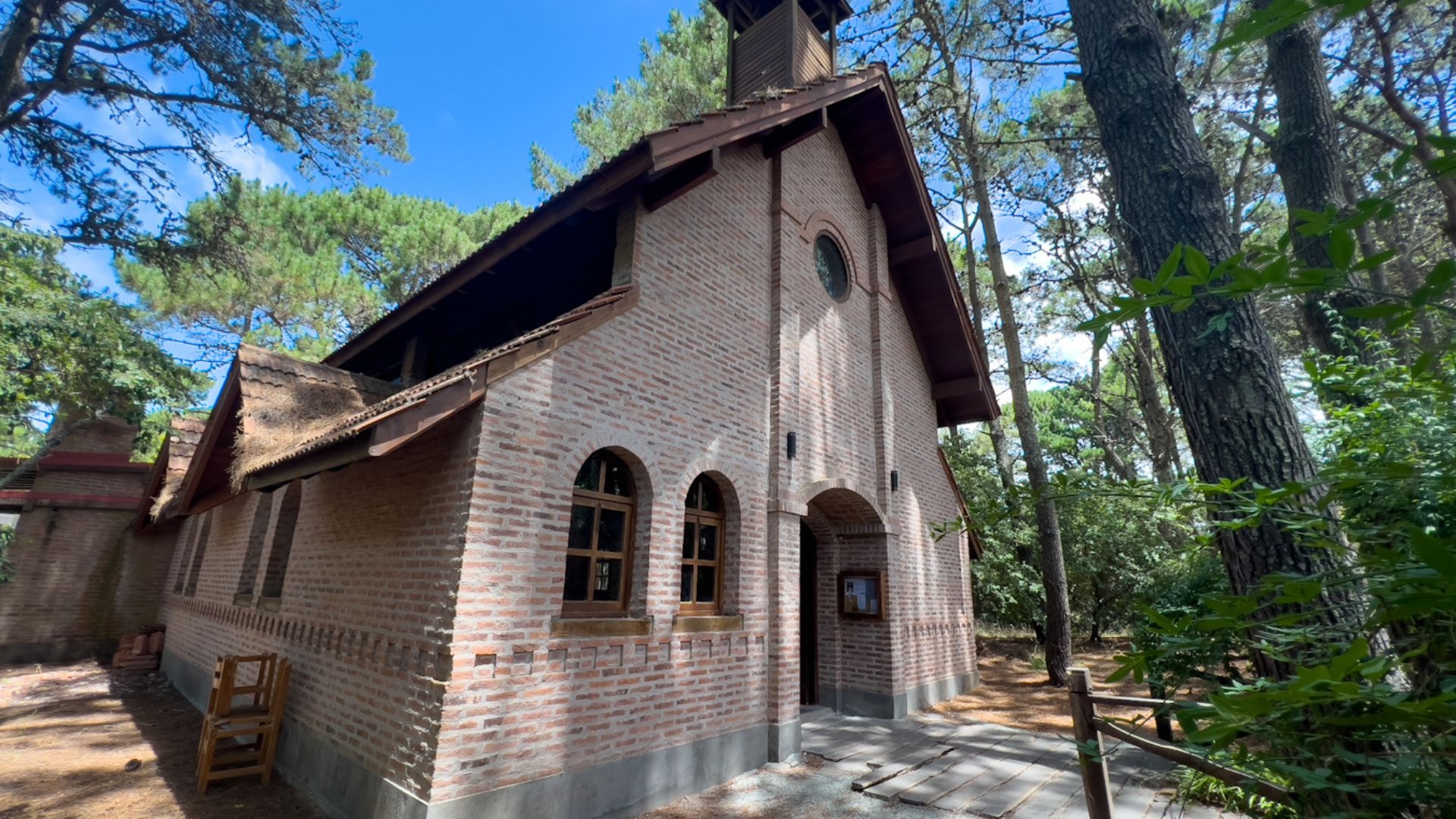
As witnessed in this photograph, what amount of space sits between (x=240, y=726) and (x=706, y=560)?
449cm

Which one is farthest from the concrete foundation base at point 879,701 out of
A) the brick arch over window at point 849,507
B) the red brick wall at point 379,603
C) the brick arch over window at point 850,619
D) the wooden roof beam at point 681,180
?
the wooden roof beam at point 681,180

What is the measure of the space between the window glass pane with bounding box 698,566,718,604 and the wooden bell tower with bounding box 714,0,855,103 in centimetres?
698

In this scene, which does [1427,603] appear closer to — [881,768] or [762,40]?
[881,768]

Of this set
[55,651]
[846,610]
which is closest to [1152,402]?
[846,610]

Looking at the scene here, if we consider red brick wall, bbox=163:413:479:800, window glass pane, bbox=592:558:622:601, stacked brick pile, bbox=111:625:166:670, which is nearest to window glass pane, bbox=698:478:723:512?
window glass pane, bbox=592:558:622:601

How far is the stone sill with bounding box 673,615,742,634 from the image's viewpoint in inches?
240

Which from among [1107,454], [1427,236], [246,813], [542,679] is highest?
[1427,236]

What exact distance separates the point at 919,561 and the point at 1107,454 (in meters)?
12.4

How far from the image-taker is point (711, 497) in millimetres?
7121

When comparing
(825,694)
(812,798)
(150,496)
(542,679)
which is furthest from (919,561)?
(150,496)

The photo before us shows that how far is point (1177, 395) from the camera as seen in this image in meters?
3.82

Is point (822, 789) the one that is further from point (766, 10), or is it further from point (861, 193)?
point (766, 10)

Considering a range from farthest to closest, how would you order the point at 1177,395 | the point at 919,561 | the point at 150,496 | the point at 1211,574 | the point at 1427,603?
the point at 150,496
the point at 919,561
the point at 1211,574
the point at 1177,395
the point at 1427,603

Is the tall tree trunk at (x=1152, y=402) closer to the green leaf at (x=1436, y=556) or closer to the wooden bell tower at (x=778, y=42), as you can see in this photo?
the wooden bell tower at (x=778, y=42)
